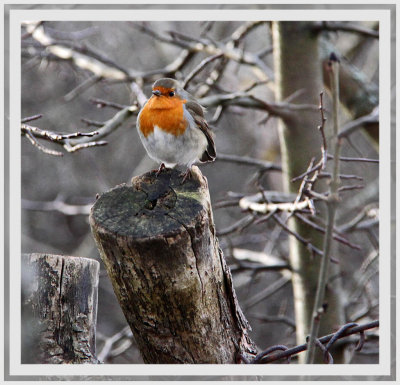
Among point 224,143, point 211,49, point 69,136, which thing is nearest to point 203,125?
point 69,136

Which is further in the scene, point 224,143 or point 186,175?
point 224,143

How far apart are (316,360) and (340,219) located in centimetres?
247

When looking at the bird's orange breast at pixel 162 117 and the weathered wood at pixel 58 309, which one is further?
the bird's orange breast at pixel 162 117

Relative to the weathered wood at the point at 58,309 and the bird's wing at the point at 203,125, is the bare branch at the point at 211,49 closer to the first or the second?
the bird's wing at the point at 203,125

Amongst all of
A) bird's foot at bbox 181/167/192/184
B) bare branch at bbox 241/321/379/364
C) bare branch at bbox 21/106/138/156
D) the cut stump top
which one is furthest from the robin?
bare branch at bbox 241/321/379/364

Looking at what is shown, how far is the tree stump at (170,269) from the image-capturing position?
1536 mm

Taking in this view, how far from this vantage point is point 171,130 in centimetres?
245

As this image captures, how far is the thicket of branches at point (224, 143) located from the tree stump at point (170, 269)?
311mm

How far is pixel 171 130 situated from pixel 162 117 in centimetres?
7

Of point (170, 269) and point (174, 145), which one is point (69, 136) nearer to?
point (170, 269)
